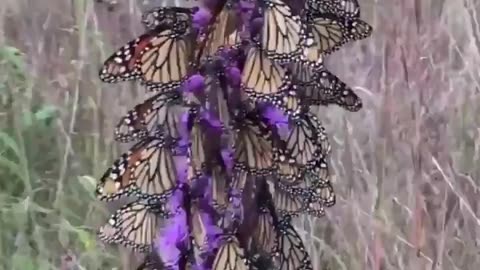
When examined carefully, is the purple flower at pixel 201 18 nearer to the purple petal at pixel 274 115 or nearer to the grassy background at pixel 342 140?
the purple petal at pixel 274 115

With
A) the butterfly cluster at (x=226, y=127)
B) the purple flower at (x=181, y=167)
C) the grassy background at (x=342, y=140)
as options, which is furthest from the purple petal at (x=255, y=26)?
the grassy background at (x=342, y=140)

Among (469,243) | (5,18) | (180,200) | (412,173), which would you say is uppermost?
(5,18)

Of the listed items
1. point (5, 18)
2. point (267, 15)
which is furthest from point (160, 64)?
point (5, 18)

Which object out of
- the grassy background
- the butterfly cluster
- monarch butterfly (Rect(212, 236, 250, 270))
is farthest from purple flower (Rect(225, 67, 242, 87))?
the grassy background

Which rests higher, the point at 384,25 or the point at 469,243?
the point at 384,25

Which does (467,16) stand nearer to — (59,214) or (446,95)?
(446,95)

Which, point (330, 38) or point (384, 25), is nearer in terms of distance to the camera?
point (330, 38)
